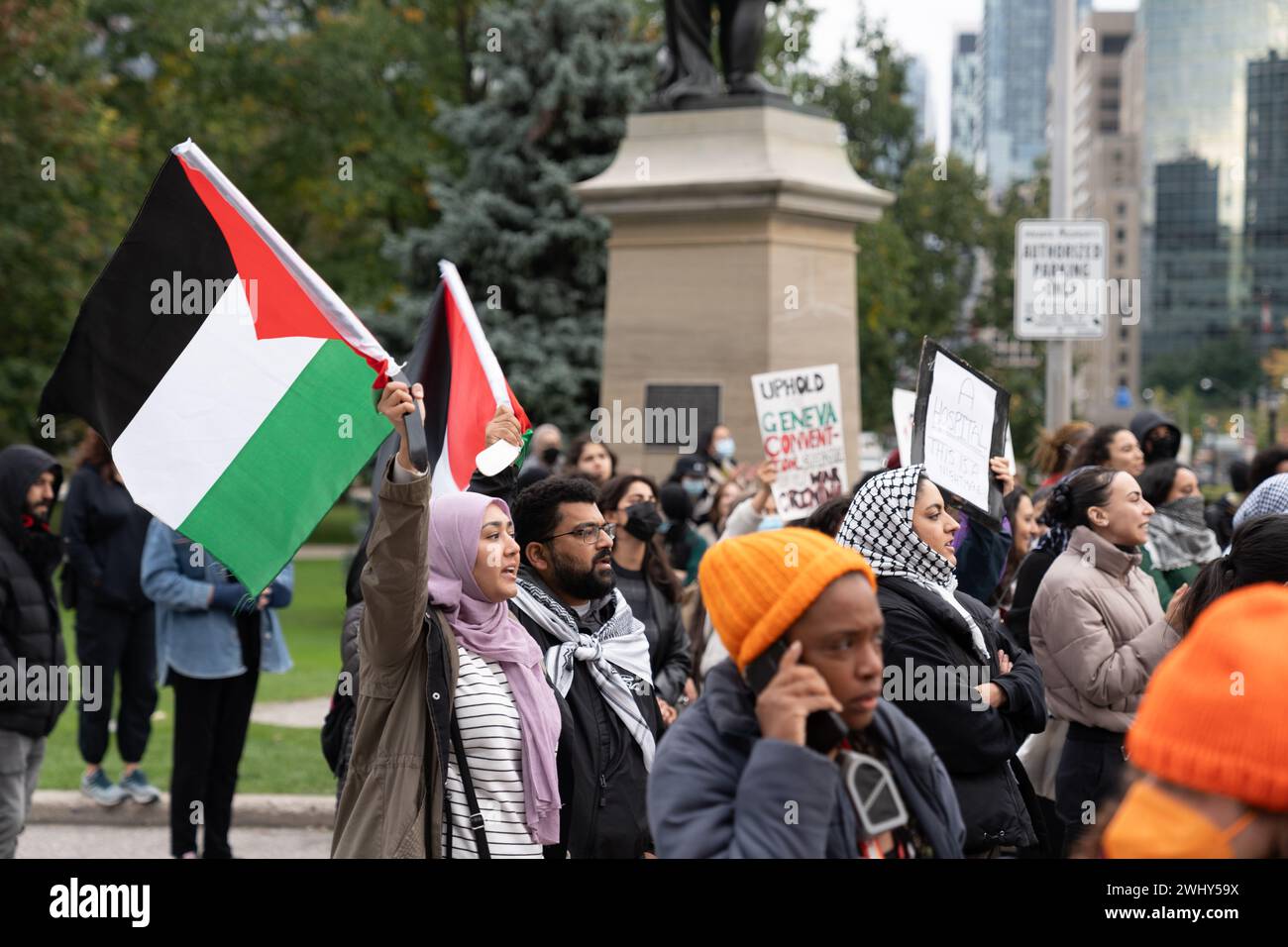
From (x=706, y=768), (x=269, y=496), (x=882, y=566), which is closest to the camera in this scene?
(x=706, y=768)

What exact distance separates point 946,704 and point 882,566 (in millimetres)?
477

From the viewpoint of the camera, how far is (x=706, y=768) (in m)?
3.07

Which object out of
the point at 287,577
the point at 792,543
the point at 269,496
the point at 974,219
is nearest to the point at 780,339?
the point at 287,577

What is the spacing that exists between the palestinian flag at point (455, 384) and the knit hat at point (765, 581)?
301 centimetres

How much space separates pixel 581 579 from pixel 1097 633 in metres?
1.78

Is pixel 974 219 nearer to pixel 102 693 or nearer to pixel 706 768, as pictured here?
pixel 102 693

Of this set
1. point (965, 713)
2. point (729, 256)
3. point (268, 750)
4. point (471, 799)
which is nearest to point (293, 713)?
point (268, 750)

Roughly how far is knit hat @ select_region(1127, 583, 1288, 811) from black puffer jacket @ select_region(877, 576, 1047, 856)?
7.31 ft

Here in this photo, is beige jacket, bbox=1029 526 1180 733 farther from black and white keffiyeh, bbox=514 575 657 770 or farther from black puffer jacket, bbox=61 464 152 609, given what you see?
black puffer jacket, bbox=61 464 152 609

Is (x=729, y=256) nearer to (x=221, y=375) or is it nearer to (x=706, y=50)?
(x=706, y=50)

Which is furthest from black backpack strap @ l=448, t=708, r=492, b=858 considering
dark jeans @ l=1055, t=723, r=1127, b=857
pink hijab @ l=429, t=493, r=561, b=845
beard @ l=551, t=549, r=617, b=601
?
dark jeans @ l=1055, t=723, r=1127, b=857

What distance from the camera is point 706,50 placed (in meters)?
12.5

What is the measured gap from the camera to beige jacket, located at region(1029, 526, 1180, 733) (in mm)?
5602

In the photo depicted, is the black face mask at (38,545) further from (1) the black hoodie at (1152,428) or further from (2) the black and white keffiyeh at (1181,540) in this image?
(1) the black hoodie at (1152,428)
